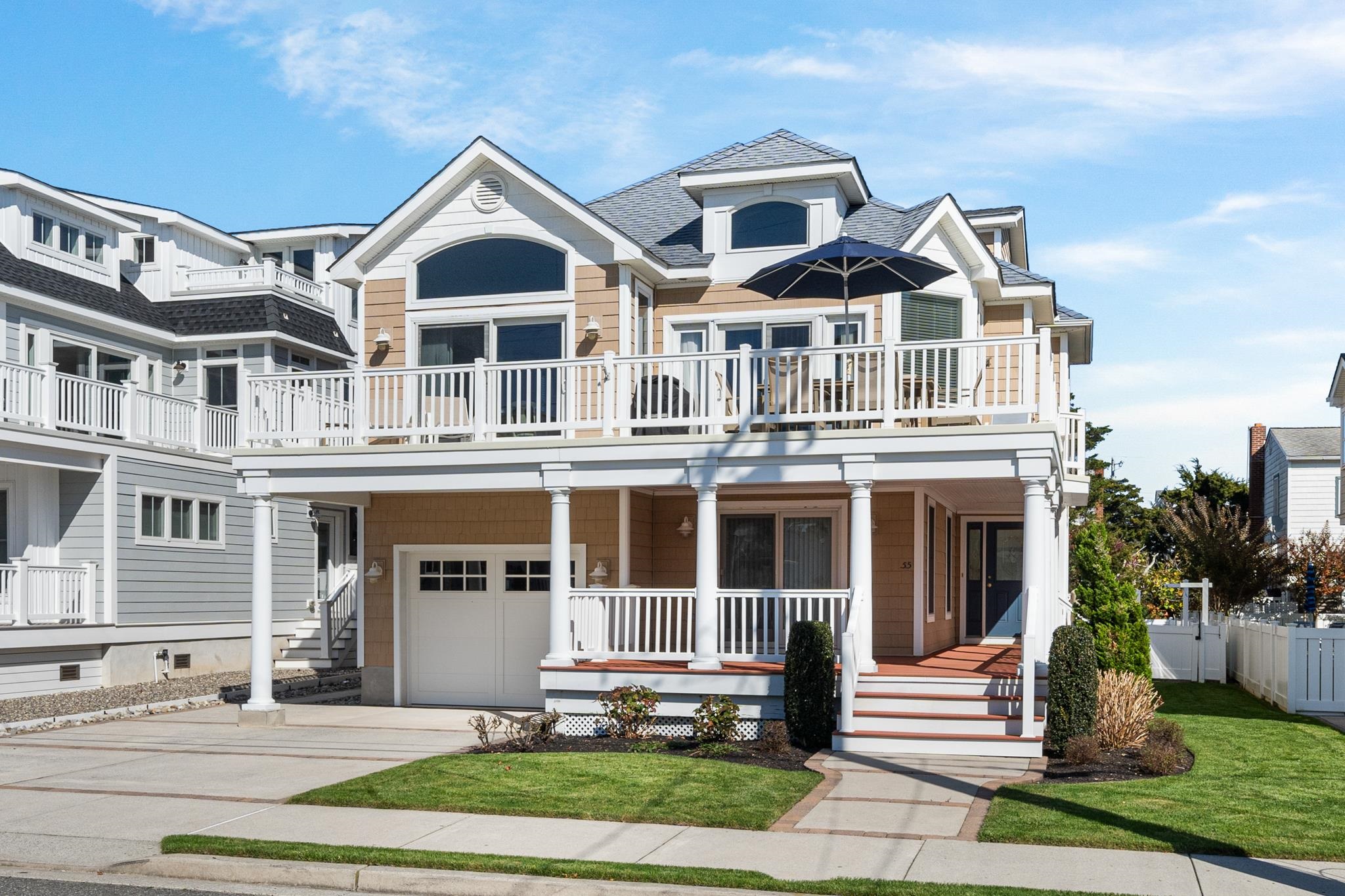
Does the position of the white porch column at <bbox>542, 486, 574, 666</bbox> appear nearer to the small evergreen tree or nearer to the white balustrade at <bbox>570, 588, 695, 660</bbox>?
the white balustrade at <bbox>570, 588, 695, 660</bbox>

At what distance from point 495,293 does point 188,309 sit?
1274 centimetres

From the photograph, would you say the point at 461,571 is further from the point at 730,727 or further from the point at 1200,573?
the point at 1200,573

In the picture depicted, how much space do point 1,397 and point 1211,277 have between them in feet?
60.0

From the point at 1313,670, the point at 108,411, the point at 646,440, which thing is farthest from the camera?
the point at 108,411

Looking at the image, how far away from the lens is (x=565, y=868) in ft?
26.6

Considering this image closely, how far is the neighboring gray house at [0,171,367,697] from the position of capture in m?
20.8

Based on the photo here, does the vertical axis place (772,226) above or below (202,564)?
above

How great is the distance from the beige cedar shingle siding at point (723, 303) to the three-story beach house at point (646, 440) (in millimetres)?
41

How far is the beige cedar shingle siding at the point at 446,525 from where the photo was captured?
1780 cm

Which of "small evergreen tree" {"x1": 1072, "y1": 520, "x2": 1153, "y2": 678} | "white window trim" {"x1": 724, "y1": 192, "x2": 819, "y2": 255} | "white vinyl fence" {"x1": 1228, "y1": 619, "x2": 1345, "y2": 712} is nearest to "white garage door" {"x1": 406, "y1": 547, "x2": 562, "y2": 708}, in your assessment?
"white window trim" {"x1": 724, "y1": 192, "x2": 819, "y2": 255}

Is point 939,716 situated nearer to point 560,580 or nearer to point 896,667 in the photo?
point 896,667

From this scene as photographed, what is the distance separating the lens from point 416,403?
55.3ft

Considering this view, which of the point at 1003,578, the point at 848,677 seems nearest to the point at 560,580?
the point at 848,677

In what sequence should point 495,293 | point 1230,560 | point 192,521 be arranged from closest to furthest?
point 495,293 < point 192,521 < point 1230,560
